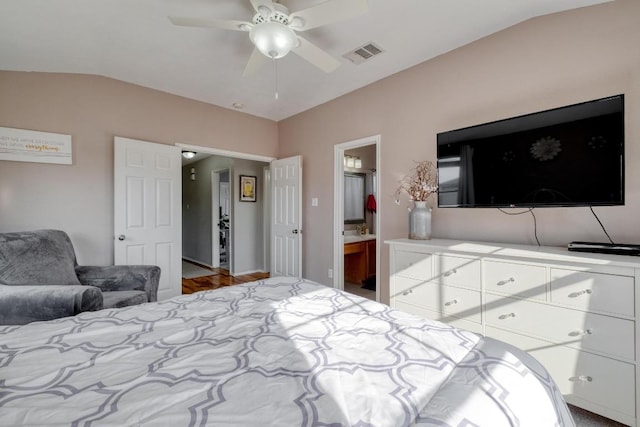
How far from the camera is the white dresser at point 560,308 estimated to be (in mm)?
1477

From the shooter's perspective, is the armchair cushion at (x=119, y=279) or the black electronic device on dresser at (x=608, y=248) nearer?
the black electronic device on dresser at (x=608, y=248)

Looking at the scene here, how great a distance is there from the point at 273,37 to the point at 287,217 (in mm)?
2708

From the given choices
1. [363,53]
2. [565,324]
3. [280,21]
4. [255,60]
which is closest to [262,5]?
[280,21]

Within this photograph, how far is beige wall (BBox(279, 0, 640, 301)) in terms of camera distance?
1.81m

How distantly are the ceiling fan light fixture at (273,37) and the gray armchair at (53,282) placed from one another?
1.94 meters

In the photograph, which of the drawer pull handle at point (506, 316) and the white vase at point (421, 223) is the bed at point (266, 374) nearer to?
the drawer pull handle at point (506, 316)

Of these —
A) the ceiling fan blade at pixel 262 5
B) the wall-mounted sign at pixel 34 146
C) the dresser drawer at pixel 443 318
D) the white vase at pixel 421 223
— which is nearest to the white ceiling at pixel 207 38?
the ceiling fan blade at pixel 262 5

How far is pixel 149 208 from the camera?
326cm

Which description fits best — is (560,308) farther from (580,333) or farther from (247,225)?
(247,225)

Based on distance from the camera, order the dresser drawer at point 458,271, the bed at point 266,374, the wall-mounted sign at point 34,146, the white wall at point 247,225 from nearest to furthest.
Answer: the bed at point 266,374 → the dresser drawer at point 458,271 → the wall-mounted sign at point 34,146 → the white wall at point 247,225

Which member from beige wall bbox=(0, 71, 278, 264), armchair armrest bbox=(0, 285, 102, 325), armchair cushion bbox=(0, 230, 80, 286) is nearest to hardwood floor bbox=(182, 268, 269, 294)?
beige wall bbox=(0, 71, 278, 264)

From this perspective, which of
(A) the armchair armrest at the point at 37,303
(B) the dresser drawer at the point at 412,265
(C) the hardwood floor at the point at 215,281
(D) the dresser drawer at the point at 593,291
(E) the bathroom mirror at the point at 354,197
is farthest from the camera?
(E) the bathroom mirror at the point at 354,197

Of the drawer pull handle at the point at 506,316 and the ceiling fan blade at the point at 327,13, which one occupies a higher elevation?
the ceiling fan blade at the point at 327,13

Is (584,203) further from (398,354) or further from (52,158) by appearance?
(52,158)
